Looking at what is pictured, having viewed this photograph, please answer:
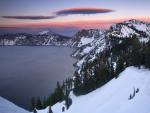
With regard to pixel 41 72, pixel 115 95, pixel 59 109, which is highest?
pixel 115 95

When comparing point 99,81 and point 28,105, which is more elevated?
point 99,81

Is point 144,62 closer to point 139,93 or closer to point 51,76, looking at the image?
point 139,93

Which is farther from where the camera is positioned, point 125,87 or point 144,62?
point 144,62

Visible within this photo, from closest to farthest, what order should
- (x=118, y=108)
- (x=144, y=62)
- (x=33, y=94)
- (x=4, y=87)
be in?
(x=118, y=108)
(x=144, y=62)
(x=33, y=94)
(x=4, y=87)

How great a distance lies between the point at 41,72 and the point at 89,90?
10074 cm

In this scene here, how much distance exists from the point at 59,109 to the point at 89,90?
1531 centimetres

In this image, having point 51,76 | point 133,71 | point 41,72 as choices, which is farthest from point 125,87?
point 41,72

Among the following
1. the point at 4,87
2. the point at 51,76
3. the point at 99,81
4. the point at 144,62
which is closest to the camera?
the point at 144,62

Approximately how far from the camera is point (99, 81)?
78938 millimetres

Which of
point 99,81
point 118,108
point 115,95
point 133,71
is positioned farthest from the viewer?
point 99,81

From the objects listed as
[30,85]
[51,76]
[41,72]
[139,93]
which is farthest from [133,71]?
[41,72]

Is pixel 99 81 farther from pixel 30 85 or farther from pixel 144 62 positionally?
pixel 30 85

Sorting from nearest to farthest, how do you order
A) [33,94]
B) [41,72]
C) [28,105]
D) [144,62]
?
[144,62] < [28,105] < [33,94] < [41,72]

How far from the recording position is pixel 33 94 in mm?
110438
